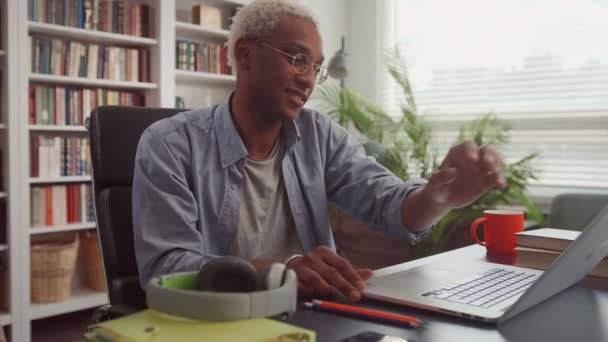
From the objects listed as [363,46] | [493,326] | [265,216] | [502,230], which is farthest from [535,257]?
[363,46]

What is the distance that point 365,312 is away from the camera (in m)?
0.78

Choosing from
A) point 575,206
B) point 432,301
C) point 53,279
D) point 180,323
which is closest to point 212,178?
point 432,301

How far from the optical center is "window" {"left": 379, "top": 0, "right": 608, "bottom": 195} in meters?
3.28

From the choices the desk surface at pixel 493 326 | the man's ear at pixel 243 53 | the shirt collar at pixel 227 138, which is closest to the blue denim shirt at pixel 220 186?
the shirt collar at pixel 227 138

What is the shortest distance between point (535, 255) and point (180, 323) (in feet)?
2.68

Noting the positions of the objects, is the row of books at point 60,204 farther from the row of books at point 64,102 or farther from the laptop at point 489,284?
the laptop at point 489,284

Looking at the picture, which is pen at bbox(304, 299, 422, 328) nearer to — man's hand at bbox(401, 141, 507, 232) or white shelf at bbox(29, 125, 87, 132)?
man's hand at bbox(401, 141, 507, 232)

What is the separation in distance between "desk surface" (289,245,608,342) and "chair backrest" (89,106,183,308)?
2.21 feet

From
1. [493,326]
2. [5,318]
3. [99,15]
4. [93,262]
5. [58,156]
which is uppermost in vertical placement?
[99,15]

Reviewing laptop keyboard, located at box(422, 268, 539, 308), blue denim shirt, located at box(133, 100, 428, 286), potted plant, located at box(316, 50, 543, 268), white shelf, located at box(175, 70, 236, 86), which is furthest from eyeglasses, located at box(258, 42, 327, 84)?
white shelf, located at box(175, 70, 236, 86)

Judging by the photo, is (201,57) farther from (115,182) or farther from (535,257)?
(535,257)

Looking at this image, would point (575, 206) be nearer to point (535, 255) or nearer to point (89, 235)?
point (535, 255)

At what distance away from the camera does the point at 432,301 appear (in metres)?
0.84

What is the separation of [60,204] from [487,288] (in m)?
2.68
